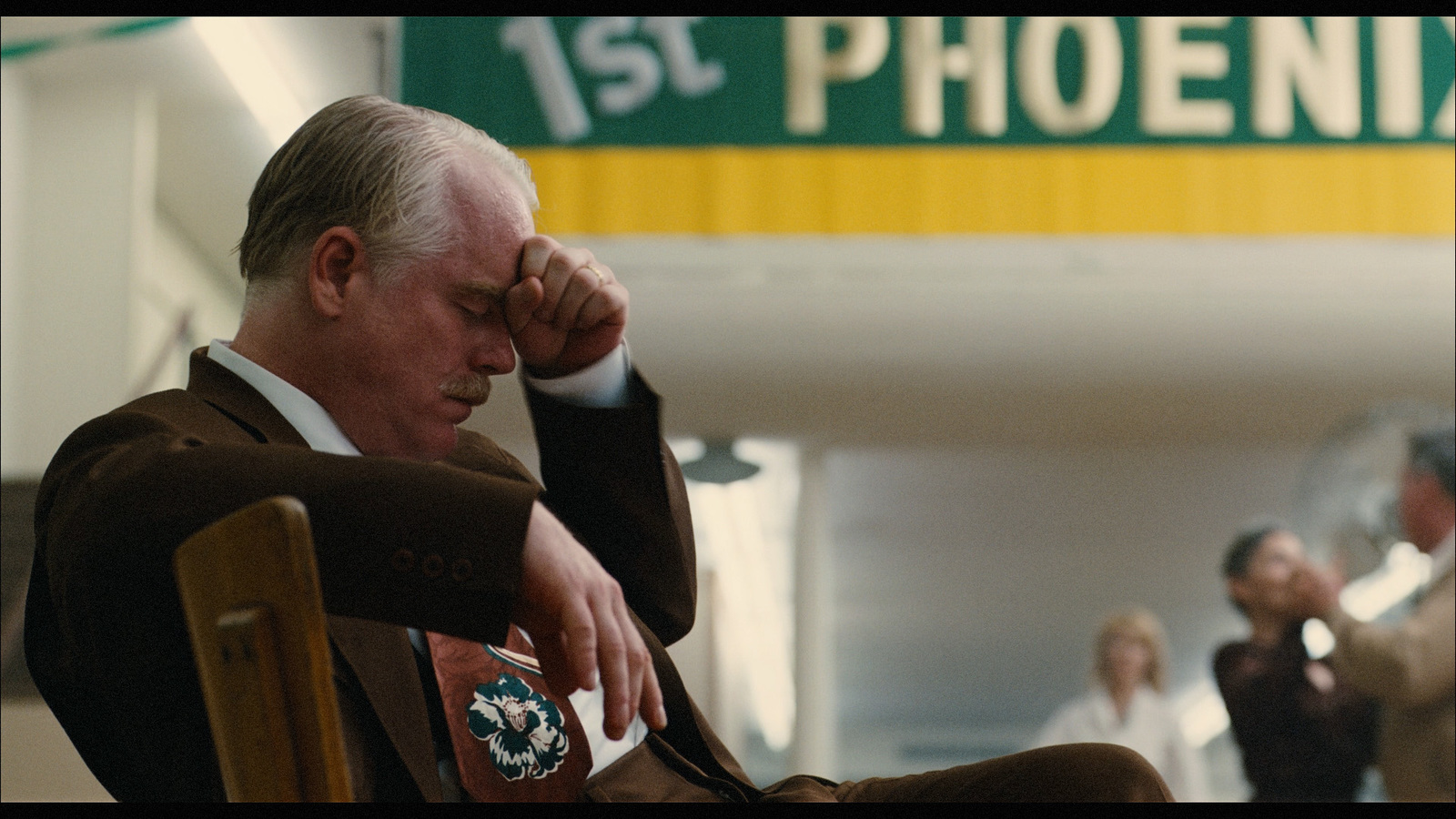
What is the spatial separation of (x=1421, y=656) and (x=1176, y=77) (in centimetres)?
344

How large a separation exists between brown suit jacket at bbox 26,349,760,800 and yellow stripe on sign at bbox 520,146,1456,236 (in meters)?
4.66

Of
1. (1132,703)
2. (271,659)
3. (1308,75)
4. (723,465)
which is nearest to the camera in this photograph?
(271,659)

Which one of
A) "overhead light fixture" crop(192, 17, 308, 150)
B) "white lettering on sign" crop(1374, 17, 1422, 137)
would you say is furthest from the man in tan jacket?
"overhead light fixture" crop(192, 17, 308, 150)

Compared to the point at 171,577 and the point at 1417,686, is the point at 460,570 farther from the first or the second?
the point at 1417,686

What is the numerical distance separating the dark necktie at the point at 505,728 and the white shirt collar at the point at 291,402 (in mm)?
161

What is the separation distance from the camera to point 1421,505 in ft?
8.88

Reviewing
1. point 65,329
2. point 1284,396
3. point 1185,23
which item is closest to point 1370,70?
point 1185,23

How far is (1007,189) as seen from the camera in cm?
559

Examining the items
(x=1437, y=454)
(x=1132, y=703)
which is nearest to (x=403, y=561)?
(x=1437, y=454)

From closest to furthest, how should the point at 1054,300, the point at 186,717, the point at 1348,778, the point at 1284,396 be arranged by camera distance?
1. the point at 186,717
2. the point at 1348,778
3. the point at 1054,300
4. the point at 1284,396

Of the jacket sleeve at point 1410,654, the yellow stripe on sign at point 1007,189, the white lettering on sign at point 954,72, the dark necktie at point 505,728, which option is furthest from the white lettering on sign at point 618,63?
the dark necktie at point 505,728

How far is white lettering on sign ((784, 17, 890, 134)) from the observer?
5559mm

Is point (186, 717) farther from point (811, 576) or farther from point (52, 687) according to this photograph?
point (811, 576)

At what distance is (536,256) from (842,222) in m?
4.68
